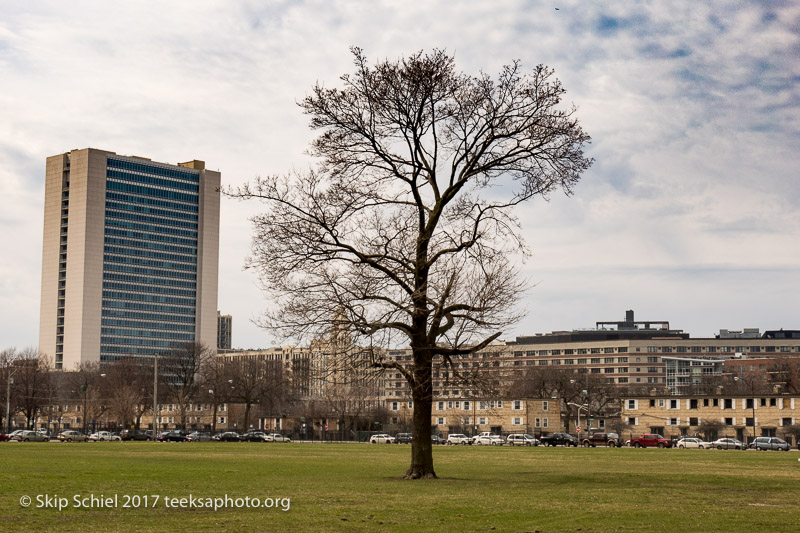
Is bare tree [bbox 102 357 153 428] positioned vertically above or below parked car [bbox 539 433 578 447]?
above

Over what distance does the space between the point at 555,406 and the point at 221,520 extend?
132 m

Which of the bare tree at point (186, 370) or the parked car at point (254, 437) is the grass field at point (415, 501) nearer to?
the parked car at point (254, 437)

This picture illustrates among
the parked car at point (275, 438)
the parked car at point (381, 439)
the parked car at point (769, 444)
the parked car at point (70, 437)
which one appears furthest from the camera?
the parked car at point (275, 438)

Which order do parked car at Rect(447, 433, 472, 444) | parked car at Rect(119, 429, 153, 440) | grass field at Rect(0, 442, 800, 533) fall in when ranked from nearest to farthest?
grass field at Rect(0, 442, 800, 533) < parked car at Rect(447, 433, 472, 444) < parked car at Rect(119, 429, 153, 440)

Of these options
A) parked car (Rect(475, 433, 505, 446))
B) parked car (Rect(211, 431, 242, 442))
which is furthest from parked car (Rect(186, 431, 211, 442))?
parked car (Rect(475, 433, 505, 446))

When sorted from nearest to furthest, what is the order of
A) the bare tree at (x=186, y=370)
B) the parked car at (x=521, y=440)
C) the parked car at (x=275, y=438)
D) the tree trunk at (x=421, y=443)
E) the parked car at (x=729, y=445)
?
the tree trunk at (x=421, y=443) → the parked car at (x=729, y=445) → the parked car at (x=521, y=440) → the parked car at (x=275, y=438) → the bare tree at (x=186, y=370)

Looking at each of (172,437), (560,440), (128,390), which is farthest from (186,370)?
(560,440)

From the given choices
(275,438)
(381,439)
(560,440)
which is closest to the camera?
(560,440)

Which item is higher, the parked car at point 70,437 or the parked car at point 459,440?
the parked car at point 70,437

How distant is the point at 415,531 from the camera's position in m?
18.6

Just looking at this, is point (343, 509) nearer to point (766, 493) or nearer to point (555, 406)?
point (766, 493)

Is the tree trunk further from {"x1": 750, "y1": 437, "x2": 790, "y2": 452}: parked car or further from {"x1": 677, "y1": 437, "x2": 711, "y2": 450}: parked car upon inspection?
{"x1": 677, "y1": 437, "x2": 711, "y2": 450}: parked car

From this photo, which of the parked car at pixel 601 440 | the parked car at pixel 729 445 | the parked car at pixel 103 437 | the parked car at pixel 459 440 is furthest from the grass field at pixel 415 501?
the parked car at pixel 103 437

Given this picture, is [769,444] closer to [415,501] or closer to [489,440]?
[489,440]
